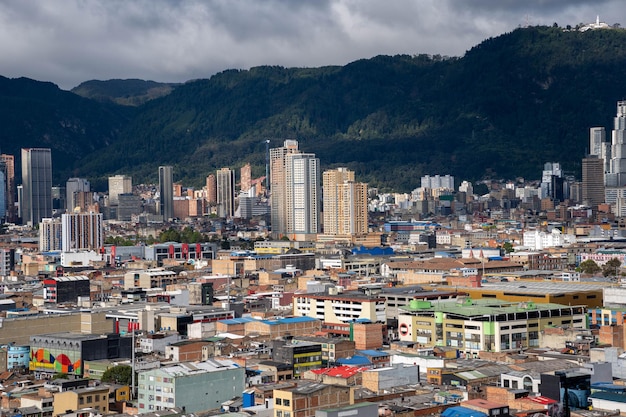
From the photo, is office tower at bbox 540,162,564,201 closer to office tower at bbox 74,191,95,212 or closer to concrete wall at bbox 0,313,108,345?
office tower at bbox 74,191,95,212

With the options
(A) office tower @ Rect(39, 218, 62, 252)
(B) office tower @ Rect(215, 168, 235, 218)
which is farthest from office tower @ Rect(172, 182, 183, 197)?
(A) office tower @ Rect(39, 218, 62, 252)

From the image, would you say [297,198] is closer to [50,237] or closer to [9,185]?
[50,237]

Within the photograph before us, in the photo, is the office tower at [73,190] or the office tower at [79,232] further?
the office tower at [73,190]

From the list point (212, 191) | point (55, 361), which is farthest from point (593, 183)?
point (55, 361)

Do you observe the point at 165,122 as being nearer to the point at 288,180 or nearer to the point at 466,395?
the point at 288,180

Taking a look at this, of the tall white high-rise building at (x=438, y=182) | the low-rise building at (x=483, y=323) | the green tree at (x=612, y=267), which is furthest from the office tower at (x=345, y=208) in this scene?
the low-rise building at (x=483, y=323)

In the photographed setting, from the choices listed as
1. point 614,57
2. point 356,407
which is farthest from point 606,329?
point 614,57

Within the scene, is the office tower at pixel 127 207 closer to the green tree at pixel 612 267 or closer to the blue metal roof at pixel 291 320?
the green tree at pixel 612 267
